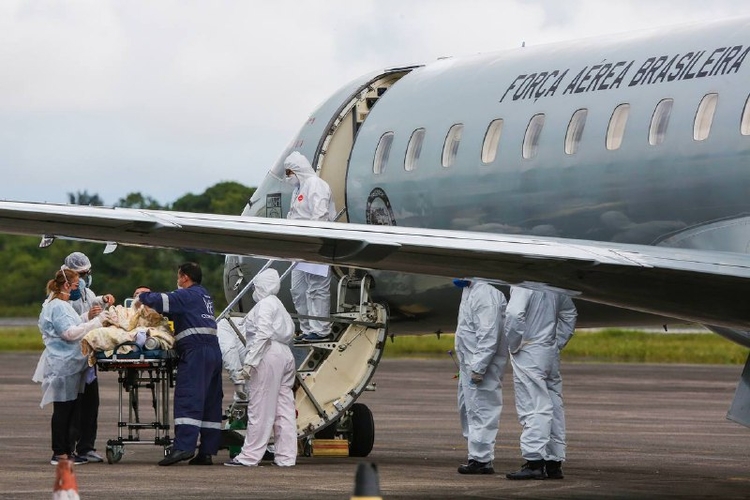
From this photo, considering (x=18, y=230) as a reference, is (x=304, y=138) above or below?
above

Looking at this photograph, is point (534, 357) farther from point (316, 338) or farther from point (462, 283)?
point (316, 338)

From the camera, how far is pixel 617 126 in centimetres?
1658

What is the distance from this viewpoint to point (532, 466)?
54.5 feet

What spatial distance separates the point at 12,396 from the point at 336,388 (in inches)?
568

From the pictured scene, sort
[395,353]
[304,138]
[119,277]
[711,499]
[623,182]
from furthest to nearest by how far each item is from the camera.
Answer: [119,277], [395,353], [304,138], [623,182], [711,499]

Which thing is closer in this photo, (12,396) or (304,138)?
(304,138)

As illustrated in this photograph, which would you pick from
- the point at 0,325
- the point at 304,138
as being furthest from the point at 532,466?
the point at 0,325

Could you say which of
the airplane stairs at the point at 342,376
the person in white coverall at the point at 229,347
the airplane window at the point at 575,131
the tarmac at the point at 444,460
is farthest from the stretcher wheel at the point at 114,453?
the airplane window at the point at 575,131

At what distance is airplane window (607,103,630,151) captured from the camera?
54.0 feet

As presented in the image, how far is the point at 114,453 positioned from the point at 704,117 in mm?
7637

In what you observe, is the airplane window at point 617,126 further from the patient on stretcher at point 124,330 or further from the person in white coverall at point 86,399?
the person in white coverall at point 86,399

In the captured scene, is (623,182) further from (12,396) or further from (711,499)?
(12,396)

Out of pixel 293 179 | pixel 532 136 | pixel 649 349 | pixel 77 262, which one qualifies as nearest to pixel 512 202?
pixel 532 136

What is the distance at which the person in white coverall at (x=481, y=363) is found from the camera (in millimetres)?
17375
